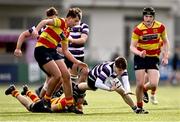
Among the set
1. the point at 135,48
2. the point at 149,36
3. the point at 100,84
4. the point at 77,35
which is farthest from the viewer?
the point at 77,35

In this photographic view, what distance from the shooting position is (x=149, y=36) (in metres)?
15.9

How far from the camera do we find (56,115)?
14.5 metres

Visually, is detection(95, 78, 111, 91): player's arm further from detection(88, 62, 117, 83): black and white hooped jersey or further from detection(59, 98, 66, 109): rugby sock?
detection(59, 98, 66, 109): rugby sock

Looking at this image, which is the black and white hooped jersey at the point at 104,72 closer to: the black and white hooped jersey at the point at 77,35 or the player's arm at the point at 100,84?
the player's arm at the point at 100,84

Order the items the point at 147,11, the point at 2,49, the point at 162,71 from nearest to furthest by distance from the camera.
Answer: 1. the point at 147,11
2. the point at 162,71
3. the point at 2,49

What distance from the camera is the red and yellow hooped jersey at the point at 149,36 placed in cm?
1581

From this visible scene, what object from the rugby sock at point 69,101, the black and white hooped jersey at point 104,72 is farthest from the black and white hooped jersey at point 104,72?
the rugby sock at point 69,101

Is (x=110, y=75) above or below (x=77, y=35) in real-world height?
below

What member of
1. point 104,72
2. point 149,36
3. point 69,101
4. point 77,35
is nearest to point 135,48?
point 149,36

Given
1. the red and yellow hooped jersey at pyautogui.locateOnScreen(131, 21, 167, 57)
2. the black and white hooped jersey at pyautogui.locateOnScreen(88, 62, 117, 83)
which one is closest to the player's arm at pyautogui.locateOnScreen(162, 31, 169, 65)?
the red and yellow hooped jersey at pyautogui.locateOnScreen(131, 21, 167, 57)

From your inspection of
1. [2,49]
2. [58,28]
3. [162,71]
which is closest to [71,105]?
[58,28]

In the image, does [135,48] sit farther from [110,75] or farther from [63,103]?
[63,103]

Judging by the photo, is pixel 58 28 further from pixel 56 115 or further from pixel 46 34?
pixel 56 115

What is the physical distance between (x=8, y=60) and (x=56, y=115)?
25.1 metres
